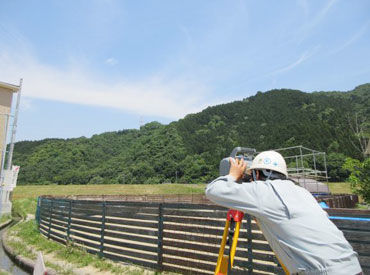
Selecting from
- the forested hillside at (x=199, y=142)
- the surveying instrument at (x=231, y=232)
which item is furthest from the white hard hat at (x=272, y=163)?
the forested hillside at (x=199, y=142)

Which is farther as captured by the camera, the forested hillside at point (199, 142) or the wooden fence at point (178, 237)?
the forested hillside at point (199, 142)

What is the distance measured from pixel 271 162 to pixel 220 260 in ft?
3.35

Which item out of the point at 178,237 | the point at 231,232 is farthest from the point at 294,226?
the point at 178,237

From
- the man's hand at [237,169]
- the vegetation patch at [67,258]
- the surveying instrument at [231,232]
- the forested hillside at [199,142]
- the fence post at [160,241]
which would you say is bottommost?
the vegetation patch at [67,258]

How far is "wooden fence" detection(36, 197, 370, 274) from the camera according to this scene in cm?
429

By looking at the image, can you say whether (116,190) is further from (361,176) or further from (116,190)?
(361,176)

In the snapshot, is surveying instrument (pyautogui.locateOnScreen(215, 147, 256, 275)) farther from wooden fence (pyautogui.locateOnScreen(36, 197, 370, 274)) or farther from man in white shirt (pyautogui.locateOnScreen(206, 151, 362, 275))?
wooden fence (pyautogui.locateOnScreen(36, 197, 370, 274))

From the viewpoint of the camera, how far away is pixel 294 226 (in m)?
1.89

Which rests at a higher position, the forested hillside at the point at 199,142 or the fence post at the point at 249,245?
the forested hillside at the point at 199,142

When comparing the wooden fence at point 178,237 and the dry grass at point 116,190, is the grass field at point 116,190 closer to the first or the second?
the dry grass at point 116,190

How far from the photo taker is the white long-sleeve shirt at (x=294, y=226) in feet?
5.96

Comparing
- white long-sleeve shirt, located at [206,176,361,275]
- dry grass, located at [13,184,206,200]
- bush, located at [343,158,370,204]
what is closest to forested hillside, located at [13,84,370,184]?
dry grass, located at [13,184,206,200]

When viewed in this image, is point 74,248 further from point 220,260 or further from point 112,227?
point 220,260

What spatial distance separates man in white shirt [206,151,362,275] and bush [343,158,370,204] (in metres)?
13.5
